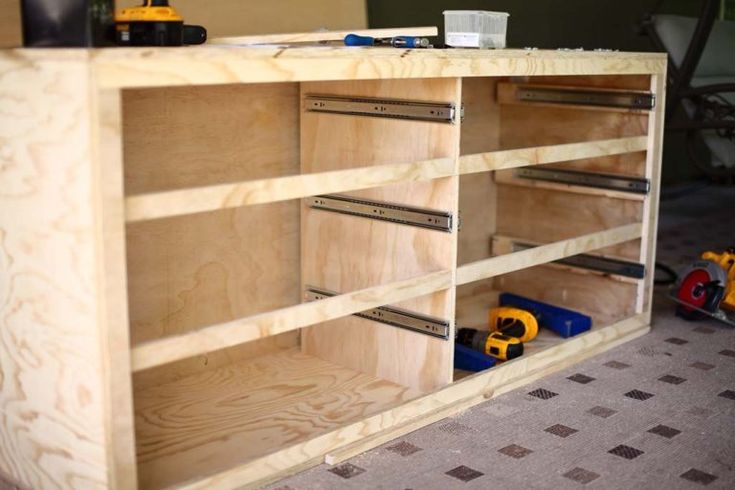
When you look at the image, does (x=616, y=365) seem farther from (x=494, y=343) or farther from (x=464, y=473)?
(x=464, y=473)

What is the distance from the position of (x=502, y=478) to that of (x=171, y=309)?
0.93 metres

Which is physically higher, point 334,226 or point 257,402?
point 334,226

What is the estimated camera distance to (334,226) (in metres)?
2.52

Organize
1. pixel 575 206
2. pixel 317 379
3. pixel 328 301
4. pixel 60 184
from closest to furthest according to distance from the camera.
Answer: pixel 60 184 < pixel 328 301 < pixel 317 379 < pixel 575 206

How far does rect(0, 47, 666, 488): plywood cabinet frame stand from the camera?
4.99ft

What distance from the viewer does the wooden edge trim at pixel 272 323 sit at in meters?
1.65

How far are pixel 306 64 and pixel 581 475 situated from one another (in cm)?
101

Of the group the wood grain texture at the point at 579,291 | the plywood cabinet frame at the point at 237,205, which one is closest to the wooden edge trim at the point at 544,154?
the plywood cabinet frame at the point at 237,205

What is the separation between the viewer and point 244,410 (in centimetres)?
223

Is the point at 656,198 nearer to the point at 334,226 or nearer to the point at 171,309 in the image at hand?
the point at 334,226

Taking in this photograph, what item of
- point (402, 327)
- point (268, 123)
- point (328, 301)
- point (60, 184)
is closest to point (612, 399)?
point (402, 327)

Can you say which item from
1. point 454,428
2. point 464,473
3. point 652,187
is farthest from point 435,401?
point 652,187

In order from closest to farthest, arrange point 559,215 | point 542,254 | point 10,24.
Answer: point 10,24 → point 542,254 → point 559,215

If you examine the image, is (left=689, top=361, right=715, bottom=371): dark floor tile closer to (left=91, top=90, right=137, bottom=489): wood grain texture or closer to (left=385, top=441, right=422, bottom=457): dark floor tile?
(left=385, top=441, right=422, bottom=457): dark floor tile
